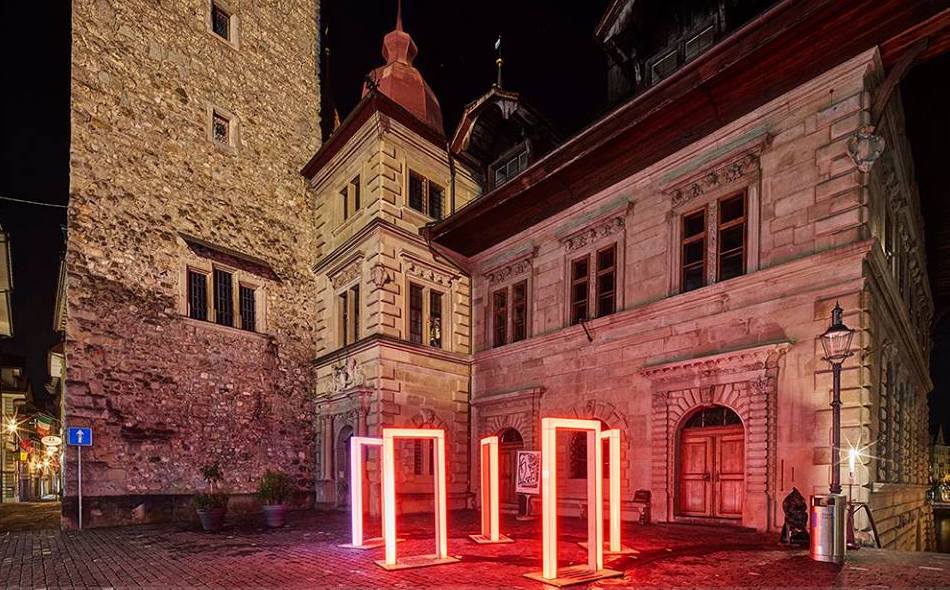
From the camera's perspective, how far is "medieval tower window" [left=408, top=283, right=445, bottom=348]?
1917 centimetres

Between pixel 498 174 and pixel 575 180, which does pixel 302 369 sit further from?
pixel 575 180

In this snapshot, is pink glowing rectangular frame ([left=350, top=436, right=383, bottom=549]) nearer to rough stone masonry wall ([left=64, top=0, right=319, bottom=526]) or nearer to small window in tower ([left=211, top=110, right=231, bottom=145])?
rough stone masonry wall ([left=64, top=0, right=319, bottom=526])

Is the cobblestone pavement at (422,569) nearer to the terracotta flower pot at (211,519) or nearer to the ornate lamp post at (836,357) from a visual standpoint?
the terracotta flower pot at (211,519)

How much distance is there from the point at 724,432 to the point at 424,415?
31.7ft

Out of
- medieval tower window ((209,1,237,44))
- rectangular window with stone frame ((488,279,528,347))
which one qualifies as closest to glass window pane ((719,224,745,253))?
rectangular window with stone frame ((488,279,528,347))

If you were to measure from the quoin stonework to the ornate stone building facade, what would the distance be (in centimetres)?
6

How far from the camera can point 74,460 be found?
15008 mm

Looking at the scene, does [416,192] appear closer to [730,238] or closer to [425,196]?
[425,196]

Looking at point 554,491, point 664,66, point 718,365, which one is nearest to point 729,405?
point 718,365

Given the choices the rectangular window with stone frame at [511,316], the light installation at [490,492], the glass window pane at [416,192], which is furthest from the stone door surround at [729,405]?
the glass window pane at [416,192]

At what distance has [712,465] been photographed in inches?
480

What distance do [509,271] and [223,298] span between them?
10.1m

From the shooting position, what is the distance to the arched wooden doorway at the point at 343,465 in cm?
1877

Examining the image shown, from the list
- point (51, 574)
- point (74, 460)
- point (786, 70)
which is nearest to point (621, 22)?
point (786, 70)
